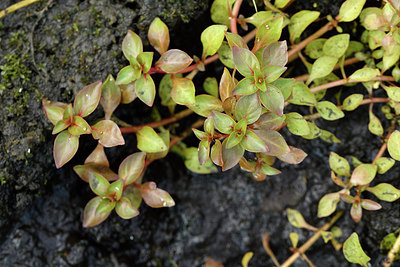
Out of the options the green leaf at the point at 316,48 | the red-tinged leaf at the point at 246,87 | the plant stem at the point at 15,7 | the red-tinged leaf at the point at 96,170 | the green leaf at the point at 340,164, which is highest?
the plant stem at the point at 15,7

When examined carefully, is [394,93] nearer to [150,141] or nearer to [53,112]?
[150,141]

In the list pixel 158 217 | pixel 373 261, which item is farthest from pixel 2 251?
pixel 373 261

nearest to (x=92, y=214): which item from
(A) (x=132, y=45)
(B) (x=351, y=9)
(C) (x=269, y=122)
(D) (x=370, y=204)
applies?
(A) (x=132, y=45)

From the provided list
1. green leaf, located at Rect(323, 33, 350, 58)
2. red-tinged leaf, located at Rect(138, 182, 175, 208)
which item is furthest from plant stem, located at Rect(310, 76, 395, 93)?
red-tinged leaf, located at Rect(138, 182, 175, 208)

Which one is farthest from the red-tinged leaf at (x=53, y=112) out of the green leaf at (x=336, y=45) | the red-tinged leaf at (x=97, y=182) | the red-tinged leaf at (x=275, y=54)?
the green leaf at (x=336, y=45)

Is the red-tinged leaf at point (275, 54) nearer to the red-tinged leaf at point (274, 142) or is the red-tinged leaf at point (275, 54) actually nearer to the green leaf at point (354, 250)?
the red-tinged leaf at point (274, 142)

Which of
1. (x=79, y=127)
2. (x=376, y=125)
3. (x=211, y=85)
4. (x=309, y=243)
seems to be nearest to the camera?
(x=79, y=127)
